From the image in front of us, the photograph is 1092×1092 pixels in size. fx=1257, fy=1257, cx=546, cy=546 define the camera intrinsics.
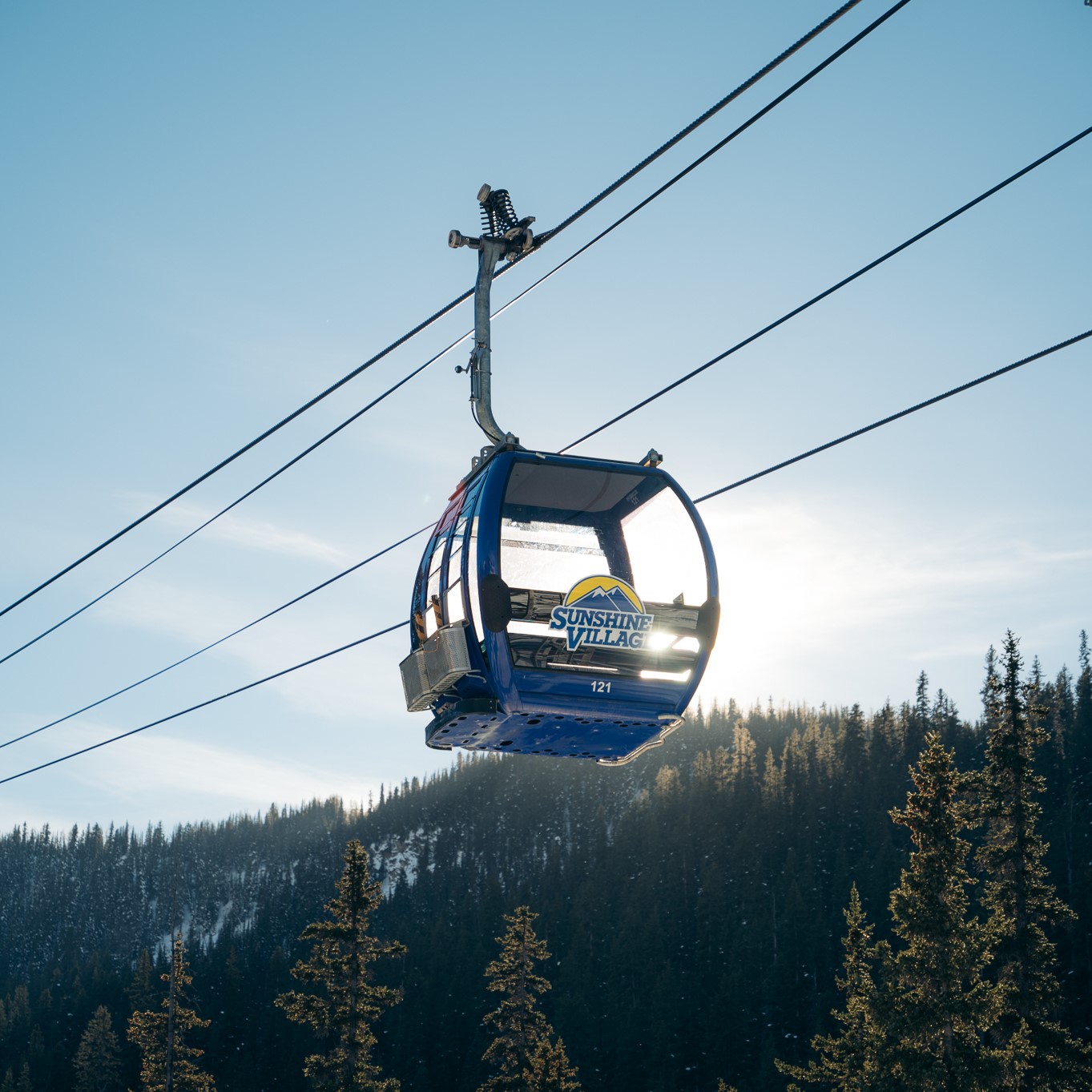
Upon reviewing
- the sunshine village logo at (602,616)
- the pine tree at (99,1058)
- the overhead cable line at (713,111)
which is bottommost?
the pine tree at (99,1058)

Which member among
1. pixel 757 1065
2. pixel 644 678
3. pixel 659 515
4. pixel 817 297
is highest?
pixel 817 297

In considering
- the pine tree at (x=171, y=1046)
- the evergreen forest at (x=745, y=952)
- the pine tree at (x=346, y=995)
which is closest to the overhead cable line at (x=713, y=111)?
the evergreen forest at (x=745, y=952)

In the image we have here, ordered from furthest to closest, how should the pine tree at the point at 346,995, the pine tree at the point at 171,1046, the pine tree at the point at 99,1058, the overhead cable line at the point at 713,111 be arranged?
1. the pine tree at the point at 99,1058
2. the pine tree at the point at 171,1046
3. the pine tree at the point at 346,995
4. the overhead cable line at the point at 713,111

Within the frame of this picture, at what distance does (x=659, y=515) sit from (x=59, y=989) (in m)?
178

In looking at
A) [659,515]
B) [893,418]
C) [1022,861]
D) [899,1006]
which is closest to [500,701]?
[659,515]

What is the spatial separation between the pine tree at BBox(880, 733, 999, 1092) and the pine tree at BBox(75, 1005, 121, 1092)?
80.5 m

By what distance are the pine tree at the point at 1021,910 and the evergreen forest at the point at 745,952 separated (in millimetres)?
76

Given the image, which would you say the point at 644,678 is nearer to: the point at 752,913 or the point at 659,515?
the point at 659,515

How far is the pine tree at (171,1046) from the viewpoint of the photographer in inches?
→ 2167

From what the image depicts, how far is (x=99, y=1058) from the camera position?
320 ft

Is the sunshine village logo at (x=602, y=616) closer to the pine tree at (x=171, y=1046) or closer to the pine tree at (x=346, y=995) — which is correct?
the pine tree at (x=346, y=995)

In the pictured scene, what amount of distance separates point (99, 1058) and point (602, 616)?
10208 cm

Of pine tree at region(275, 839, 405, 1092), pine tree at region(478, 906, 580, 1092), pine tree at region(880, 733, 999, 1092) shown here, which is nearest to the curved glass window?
pine tree at region(880, 733, 999, 1092)

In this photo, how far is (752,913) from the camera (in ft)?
372
